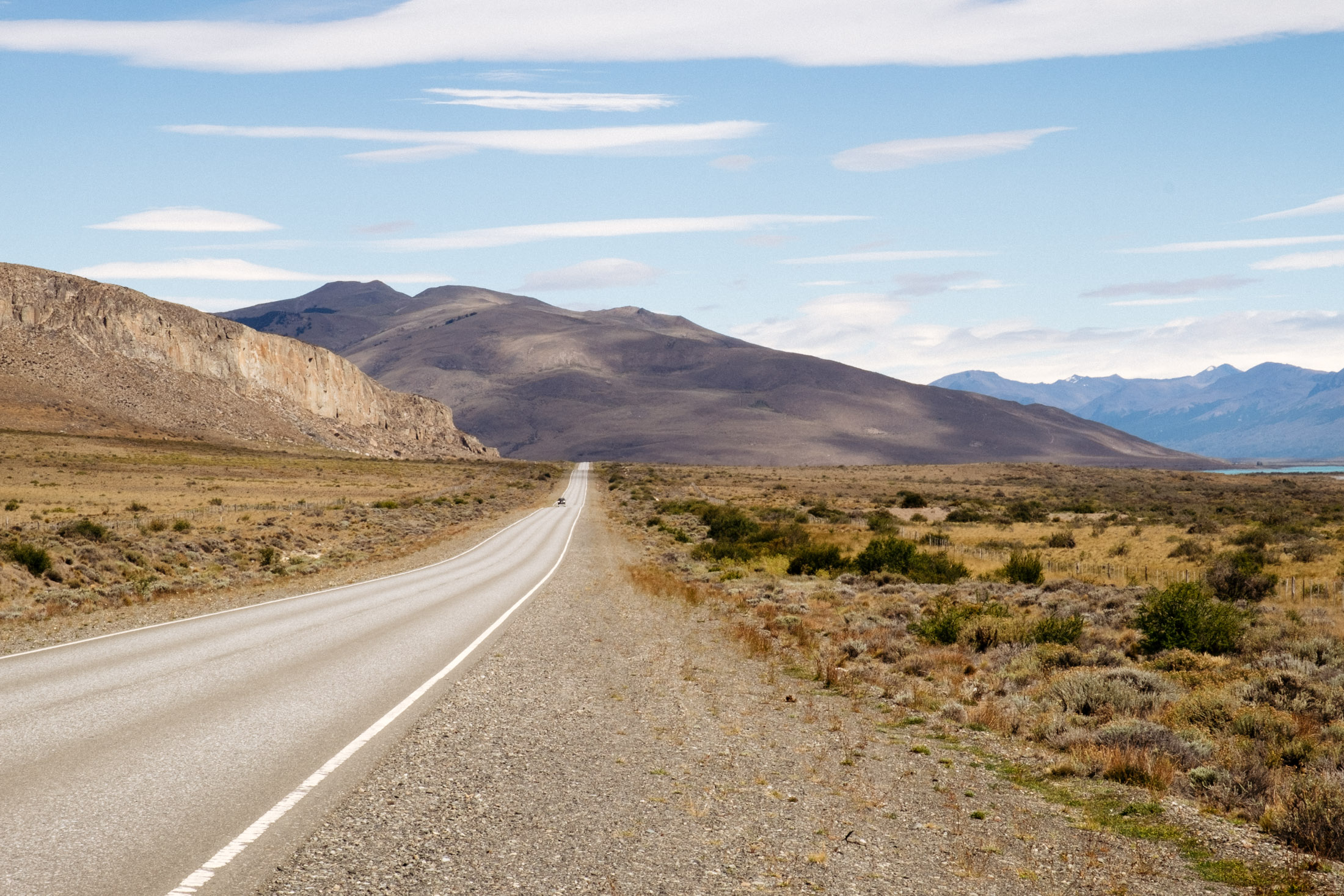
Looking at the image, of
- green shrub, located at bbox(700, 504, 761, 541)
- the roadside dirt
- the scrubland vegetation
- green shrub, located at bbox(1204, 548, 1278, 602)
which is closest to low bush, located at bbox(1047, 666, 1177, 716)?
the scrubland vegetation

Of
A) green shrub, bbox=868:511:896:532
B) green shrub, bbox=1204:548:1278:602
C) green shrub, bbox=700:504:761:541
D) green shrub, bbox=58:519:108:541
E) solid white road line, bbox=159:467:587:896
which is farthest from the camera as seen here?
green shrub, bbox=868:511:896:532

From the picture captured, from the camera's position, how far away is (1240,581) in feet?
80.2

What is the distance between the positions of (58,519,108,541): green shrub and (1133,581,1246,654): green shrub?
30541 millimetres

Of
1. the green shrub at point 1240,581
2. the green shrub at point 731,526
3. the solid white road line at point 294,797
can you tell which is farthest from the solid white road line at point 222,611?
the green shrub at point 1240,581

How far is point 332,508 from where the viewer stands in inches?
2203

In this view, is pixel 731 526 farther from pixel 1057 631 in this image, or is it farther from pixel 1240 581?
pixel 1057 631

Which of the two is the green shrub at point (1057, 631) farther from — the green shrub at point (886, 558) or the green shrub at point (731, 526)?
the green shrub at point (731, 526)

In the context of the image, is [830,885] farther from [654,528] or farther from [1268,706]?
[654,528]

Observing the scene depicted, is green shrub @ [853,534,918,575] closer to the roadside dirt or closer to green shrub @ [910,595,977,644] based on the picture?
green shrub @ [910,595,977,644]

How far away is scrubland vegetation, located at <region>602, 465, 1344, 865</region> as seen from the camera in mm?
9164

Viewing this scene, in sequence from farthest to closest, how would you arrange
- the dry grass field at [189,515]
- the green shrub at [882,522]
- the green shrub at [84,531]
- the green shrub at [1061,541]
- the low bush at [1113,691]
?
1. the green shrub at [882,522]
2. the green shrub at [1061,541]
3. the green shrub at [84,531]
4. the dry grass field at [189,515]
5. the low bush at [1113,691]

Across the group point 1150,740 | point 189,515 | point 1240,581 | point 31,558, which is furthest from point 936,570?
point 189,515

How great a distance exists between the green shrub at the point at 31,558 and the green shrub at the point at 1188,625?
26592 mm

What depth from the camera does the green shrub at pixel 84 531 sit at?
31.3 metres
